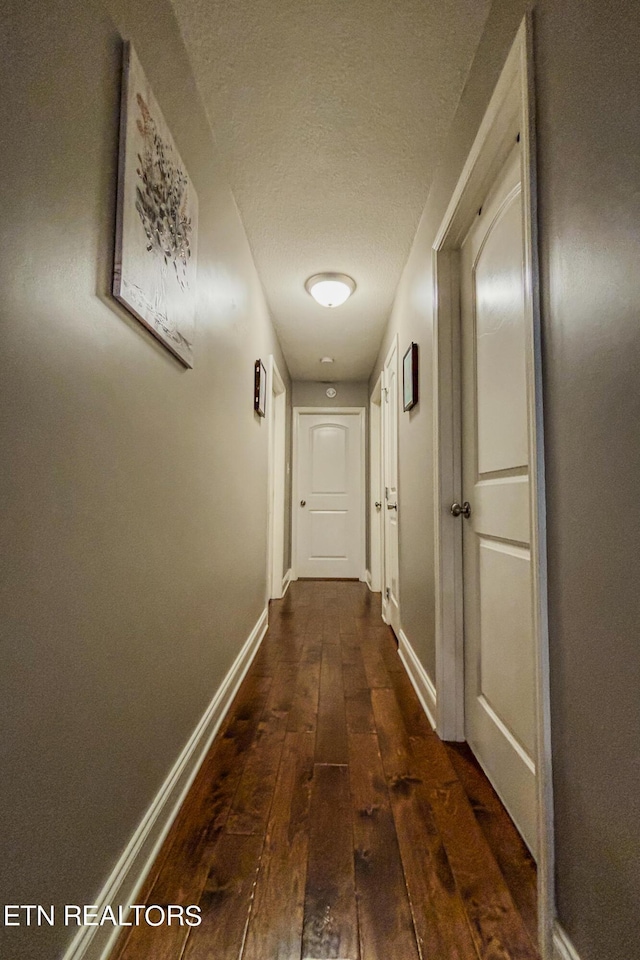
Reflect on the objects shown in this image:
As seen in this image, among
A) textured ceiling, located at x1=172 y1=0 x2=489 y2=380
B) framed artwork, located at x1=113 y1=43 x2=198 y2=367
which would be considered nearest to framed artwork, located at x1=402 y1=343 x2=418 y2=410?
textured ceiling, located at x1=172 y1=0 x2=489 y2=380

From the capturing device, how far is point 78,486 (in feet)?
2.49

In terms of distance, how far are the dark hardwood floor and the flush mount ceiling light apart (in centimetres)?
232

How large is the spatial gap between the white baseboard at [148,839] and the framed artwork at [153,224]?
3.88 ft

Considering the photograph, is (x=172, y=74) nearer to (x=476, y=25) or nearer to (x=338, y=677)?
(x=476, y=25)

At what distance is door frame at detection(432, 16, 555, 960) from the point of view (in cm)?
84

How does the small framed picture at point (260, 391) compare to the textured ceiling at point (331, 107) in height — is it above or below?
below

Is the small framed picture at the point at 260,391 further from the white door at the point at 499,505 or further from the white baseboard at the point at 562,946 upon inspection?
the white baseboard at the point at 562,946

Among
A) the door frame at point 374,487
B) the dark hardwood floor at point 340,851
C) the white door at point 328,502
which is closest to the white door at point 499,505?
the dark hardwood floor at point 340,851

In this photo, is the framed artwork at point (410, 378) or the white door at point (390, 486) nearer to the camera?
the framed artwork at point (410, 378)

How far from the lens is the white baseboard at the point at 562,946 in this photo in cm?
75

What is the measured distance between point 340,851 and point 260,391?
87.0 inches

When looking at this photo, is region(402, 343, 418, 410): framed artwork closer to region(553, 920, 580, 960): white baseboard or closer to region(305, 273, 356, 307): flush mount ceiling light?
region(305, 273, 356, 307): flush mount ceiling light

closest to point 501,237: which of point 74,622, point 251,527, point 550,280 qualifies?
point 550,280

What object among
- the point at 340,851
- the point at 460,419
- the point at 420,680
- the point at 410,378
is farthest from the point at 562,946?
the point at 410,378
